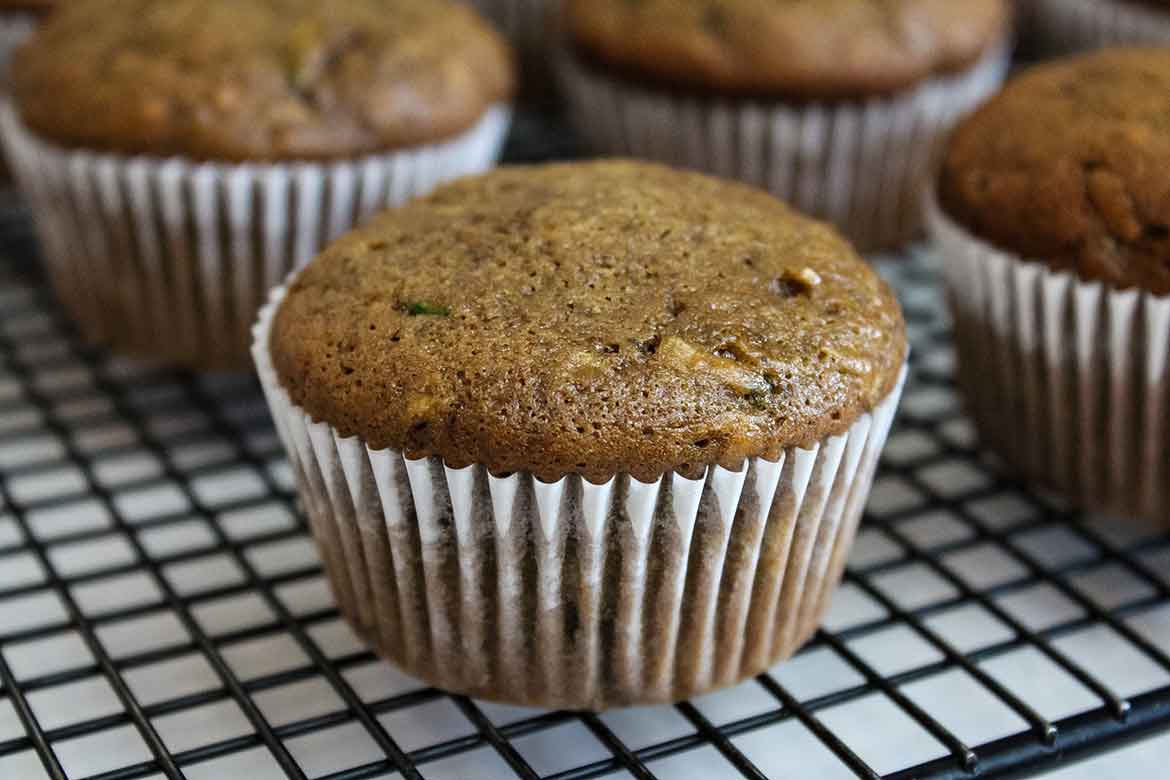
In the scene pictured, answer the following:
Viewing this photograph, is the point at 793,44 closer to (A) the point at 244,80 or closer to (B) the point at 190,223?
(A) the point at 244,80

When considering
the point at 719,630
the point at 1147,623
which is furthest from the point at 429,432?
the point at 1147,623

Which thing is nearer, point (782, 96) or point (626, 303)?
A: point (626, 303)

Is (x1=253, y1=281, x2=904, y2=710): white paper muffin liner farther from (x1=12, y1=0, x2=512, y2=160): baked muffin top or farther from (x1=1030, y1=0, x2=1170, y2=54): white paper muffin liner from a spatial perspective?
(x1=1030, y1=0, x2=1170, y2=54): white paper muffin liner

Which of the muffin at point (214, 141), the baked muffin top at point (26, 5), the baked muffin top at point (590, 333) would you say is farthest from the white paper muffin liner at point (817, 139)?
the baked muffin top at point (26, 5)

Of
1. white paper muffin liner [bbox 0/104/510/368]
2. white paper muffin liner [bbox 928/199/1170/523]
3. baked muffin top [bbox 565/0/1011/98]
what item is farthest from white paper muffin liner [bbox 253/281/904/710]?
baked muffin top [bbox 565/0/1011/98]

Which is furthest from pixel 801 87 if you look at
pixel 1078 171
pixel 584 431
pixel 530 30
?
pixel 584 431

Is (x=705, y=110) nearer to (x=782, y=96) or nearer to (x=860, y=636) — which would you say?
(x=782, y=96)

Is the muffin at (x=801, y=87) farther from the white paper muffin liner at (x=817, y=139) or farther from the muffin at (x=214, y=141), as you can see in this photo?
the muffin at (x=214, y=141)
